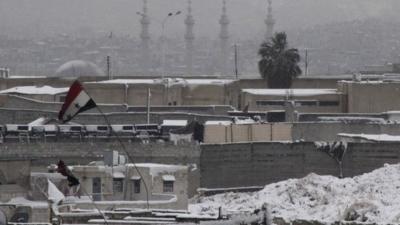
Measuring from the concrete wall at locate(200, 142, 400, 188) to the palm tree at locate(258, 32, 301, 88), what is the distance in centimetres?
1954

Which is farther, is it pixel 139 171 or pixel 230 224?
pixel 139 171

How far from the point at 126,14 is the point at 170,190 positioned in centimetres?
14938

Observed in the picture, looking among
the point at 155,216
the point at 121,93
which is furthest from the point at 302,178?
the point at 121,93

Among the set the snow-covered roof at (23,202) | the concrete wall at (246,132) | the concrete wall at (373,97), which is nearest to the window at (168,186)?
the snow-covered roof at (23,202)

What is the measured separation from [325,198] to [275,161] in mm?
2897

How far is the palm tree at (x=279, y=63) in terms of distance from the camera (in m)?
52.2

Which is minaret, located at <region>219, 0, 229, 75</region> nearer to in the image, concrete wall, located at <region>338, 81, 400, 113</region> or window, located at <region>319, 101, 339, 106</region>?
window, located at <region>319, 101, 339, 106</region>

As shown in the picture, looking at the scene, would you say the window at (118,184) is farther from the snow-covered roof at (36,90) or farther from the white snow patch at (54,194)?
the snow-covered roof at (36,90)

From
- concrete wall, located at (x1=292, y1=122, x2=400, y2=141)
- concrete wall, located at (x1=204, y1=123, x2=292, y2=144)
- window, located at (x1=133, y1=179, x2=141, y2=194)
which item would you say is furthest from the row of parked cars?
window, located at (x1=133, y1=179, x2=141, y2=194)

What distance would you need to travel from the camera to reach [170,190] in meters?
27.5

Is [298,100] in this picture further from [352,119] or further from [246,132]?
[246,132]

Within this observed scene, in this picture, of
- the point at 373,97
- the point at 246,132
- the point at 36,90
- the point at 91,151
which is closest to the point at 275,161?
the point at 246,132

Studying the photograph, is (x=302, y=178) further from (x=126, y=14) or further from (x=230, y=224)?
(x=126, y=14)

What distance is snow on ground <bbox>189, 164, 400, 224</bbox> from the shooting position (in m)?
28.0
